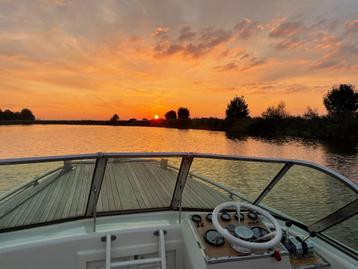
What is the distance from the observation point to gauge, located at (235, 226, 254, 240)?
169 cm

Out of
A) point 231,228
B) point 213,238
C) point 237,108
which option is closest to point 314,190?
point 231,228

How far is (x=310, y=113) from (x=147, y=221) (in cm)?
3751

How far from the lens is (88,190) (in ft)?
6.58

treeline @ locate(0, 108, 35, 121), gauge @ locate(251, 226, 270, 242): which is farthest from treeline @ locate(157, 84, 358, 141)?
gauge @ locate(251, 226, 270, 242)

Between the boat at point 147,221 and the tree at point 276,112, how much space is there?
40.4m

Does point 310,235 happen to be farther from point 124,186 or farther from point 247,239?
point 124,186

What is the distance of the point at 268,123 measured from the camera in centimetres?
3878

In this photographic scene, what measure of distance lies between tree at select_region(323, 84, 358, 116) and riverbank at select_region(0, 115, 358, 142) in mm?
7918

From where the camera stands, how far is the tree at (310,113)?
109 ft

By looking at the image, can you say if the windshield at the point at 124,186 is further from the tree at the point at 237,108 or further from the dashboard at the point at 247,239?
the tree at the point at 237,108

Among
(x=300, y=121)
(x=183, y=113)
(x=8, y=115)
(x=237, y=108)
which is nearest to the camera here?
(x=300, y=121)

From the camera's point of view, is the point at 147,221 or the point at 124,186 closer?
the point at 147,221

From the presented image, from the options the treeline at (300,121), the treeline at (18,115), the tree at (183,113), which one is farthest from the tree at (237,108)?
the treeline at (18,115)

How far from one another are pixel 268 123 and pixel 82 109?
91.3 ft
